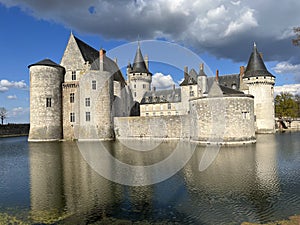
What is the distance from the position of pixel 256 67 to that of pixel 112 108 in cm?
2024

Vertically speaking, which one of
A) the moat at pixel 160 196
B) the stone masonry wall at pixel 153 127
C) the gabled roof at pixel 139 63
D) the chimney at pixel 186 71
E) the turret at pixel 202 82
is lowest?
the moat at pixel 160 196

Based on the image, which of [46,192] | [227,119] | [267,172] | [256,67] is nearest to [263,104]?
[256,67]

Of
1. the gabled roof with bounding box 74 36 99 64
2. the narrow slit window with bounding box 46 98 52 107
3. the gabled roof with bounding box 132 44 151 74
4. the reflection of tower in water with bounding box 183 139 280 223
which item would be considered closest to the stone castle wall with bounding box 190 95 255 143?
the reflection of tower in water with bounding box 183 139 280 223

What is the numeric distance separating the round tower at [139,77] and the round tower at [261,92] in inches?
598

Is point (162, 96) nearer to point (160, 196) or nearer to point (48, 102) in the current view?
point (48, 102)

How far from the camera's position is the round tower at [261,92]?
33625 mm

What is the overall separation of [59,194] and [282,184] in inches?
274

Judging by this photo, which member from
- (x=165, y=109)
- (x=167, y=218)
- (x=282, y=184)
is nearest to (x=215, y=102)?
(x=282, y=184)

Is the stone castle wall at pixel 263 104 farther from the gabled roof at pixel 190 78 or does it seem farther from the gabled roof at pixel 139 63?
the gabled roof at pixel 139 63

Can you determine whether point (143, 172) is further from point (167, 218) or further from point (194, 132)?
point (194, 132)

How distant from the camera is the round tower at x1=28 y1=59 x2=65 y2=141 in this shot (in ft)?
86.3

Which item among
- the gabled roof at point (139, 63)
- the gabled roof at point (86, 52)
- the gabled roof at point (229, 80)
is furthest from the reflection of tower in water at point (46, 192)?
the gabled roof at point (139, 63)

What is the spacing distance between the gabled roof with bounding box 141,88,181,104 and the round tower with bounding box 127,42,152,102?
88 cm

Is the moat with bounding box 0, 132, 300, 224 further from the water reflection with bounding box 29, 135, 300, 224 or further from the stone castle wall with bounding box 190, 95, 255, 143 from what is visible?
the stone castle wall with bounding box 190, 95, 255, 143
